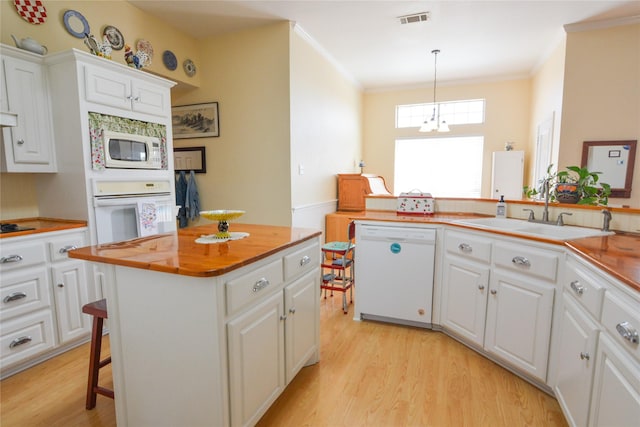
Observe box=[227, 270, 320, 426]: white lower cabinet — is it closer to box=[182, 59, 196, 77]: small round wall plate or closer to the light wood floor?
the light wood floor

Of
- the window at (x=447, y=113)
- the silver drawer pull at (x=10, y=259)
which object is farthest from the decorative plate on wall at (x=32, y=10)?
the window at (x=447, y=113)

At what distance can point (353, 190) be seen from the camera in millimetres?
4953

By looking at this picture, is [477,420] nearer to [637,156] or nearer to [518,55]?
[637,156]

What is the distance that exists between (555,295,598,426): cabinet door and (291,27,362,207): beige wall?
8.82 feet

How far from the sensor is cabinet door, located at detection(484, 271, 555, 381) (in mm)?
1746

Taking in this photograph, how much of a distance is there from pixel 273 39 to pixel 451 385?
361cm

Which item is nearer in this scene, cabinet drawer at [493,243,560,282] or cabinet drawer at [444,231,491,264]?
cabinet drawer at [493,243,560,282]

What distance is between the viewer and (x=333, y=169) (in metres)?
4.93

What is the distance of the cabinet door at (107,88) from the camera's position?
225 centimetres

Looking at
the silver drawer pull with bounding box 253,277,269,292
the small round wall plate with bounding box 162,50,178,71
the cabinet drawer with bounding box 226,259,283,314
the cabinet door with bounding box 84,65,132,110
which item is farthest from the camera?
the small round wall plate with bounding box 162,50,178,71

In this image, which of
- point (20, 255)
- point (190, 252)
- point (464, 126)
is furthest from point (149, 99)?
point (464, 126)

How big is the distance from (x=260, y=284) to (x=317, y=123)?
127 inches

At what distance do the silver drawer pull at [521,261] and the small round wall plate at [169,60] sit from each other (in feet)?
12.2

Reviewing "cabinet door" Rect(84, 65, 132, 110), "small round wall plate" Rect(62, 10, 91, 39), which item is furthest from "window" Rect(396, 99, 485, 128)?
"small round wall plate" Rect(62, 10, 91, 39)
